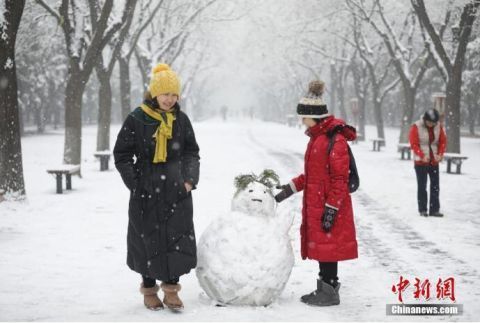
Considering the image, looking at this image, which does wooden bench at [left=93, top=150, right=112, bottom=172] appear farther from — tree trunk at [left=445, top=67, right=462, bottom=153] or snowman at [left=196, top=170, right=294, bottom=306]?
snowman at [left=196, top=170, right=294, bottom=306]

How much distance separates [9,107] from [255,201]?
6472 millimetres

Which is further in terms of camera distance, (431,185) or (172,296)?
(431,185)

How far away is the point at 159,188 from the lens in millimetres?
4613

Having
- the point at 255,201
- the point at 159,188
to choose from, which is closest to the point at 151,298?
the point at 159,188

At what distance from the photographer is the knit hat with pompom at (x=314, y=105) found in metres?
4.98

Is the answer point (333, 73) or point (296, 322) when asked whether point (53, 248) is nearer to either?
point (296, 322)

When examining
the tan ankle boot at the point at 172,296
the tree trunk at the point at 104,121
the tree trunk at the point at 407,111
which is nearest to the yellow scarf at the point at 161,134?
the tan ankle boot at the point at 172,296

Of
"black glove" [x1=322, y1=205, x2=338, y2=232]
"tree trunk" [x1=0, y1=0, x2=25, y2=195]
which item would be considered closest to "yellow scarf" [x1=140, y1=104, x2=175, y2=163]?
"black glove" [x1=322, y1=205, x2=338, y2=232]

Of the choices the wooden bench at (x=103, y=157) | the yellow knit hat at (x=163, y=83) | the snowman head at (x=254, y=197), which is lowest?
the wooden bench at (x=103, y=157)

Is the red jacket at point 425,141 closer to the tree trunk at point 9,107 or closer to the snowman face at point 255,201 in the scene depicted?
the snowman face at point 255,201

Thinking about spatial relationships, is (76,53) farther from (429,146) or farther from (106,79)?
(429,146)

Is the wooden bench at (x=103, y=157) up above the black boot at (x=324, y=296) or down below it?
above

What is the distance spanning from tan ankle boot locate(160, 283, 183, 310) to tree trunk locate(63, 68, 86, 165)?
10.1 m

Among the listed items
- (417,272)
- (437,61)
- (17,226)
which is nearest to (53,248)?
(17,226)
